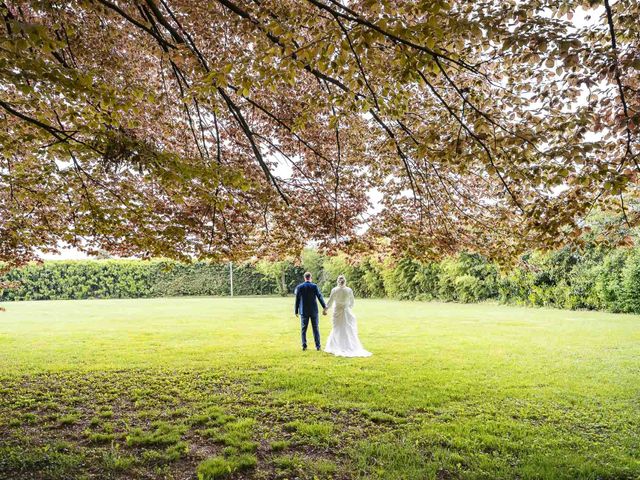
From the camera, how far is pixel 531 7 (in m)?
4.11

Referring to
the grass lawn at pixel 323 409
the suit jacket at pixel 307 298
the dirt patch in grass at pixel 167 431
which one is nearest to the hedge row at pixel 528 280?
the suit jacket at pixel 307 298

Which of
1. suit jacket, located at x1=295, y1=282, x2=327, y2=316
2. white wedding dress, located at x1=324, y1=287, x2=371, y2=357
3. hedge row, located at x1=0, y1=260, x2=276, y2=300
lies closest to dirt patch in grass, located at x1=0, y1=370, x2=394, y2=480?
white wedding dress, located at x1=324, y1=287, x2=371, y2=357

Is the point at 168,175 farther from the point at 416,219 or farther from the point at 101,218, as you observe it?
the point at 416,219

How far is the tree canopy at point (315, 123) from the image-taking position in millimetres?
3805

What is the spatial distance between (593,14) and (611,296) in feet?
47.7

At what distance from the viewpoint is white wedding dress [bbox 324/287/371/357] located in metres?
9.46

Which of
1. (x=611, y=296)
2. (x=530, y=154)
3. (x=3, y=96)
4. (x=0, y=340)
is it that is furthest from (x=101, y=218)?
(x=611, y=296)

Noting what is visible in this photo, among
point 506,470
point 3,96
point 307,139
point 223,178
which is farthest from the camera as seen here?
point 307,139

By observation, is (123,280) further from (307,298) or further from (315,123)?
(315,123)

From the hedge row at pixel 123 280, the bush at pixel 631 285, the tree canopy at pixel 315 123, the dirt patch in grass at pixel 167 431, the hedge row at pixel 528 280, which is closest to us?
the tree canopy at pixel 315 123

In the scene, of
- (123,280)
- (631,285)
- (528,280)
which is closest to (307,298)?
(631,285)

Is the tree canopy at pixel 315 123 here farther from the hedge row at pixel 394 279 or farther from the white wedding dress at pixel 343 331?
the white wedding dress at pixel 343 331

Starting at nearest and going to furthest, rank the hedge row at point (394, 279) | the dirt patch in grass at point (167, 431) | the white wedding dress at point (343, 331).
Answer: the dirt patch in grass at point (167, 431) < the white wedding dress at point (343, 331) < the hedge row at point (394, 279)

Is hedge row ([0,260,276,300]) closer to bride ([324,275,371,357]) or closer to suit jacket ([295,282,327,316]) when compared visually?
suit jacket ([295,282,327,316])
